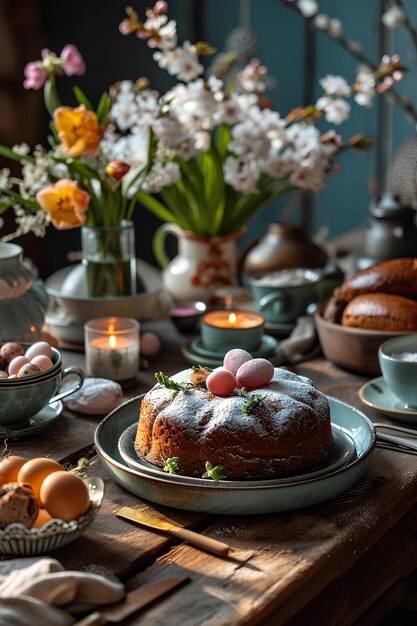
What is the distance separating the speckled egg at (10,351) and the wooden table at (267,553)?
0.43ft

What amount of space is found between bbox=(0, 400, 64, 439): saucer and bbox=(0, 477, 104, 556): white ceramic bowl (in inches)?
14.0

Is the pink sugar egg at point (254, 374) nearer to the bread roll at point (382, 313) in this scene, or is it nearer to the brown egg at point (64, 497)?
the brown egg at point (64, 497)

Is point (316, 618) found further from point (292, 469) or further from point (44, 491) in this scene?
point (44, 491)

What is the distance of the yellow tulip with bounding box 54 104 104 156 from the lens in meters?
1.63

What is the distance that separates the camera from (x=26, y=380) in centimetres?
130

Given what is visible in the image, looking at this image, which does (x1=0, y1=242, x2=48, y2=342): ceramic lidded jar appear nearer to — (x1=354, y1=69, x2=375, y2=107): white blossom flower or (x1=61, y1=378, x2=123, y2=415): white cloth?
(x1=61, y1=378, x2=123, y2=415): white cloth

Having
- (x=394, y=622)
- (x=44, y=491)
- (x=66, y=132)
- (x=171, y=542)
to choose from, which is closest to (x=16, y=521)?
(x=44, y=491)

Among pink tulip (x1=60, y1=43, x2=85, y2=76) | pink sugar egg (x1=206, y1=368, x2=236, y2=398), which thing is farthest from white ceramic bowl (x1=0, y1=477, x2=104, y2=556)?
pink tulip (x1=60, y1=43, x2=85, y2=76)

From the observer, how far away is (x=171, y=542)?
3.49ft

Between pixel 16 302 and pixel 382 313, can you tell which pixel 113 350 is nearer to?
pixel 16 302

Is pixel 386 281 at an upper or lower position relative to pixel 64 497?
upper

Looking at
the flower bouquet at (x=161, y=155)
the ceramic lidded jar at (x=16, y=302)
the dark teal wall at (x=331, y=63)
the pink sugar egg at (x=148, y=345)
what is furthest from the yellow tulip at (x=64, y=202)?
the dark teal wall at (x=331, y=63)

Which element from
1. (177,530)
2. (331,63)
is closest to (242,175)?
(177,530)

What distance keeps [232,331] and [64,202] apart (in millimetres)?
389
